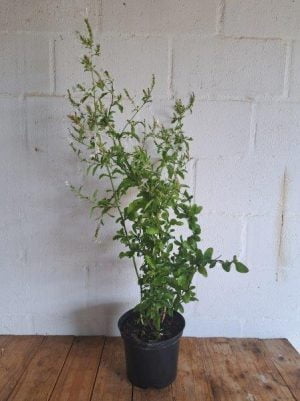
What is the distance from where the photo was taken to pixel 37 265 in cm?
122

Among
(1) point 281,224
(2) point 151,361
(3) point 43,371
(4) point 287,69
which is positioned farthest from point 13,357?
(4) point 287,69

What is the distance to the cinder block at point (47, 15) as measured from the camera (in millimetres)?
1092

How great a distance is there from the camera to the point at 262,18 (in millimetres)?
1097

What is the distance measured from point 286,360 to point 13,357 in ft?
2.97

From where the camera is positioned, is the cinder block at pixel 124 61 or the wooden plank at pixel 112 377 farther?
the cinder block at pixel 124 61

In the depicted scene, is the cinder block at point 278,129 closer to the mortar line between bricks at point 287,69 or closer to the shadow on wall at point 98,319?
the mortar line between bricks at point 287,69

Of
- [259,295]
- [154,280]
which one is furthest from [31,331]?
[259,295]

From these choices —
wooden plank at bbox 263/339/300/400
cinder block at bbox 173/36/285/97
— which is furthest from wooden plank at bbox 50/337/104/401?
cinder block at bbox 173/36/285/97

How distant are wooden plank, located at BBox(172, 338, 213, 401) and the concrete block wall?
109 mm

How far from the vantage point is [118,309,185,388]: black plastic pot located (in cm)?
96

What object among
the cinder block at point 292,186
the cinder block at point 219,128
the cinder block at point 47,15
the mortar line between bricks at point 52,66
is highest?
the cinder block at point 47,15

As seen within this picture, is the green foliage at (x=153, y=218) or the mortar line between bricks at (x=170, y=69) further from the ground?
the mortar line between bricks at (x=170, y=69)

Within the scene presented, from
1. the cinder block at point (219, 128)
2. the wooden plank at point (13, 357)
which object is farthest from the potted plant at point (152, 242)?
the wooden plank at point (13, 357)

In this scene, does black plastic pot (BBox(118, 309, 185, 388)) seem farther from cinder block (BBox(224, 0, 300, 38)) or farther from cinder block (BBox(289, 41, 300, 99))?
cinder block (BBox(224, 0, 300, 38))
